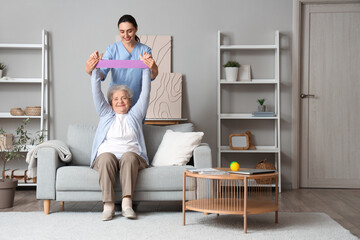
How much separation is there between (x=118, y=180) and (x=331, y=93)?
9.78 ft

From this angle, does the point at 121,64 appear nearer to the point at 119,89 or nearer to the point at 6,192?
the point at 119,89

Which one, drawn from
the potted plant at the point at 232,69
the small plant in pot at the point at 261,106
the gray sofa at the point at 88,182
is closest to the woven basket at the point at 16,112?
the gray sofa at the point at 88,182

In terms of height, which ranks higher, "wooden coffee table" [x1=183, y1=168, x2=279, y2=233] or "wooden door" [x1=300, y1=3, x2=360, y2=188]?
"wooden door" [x1=300, y1=3, x2=360, y2=188]

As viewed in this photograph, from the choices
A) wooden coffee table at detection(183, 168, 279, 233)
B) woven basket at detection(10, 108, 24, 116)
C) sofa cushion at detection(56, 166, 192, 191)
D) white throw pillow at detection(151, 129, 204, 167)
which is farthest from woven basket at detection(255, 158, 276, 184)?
woven basket at detection(10, 108, 24, 116)

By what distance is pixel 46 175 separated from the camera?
3.82 metres

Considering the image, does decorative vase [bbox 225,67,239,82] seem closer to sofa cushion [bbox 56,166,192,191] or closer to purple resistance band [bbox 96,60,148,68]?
purple resistance band [bbox 96,60,148,68]

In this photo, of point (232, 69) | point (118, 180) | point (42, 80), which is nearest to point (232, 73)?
point (232, 69)

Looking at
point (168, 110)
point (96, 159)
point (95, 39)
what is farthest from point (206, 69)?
point (96, 159)

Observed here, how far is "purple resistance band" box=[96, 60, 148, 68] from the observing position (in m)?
3.92

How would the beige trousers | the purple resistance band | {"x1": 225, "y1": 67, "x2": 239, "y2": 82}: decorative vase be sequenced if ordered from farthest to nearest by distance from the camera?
{"x1": 225, "y1": 67, "x2": 239, "y2": 82}: decorative vase
the purple resistance band
the beige trousers

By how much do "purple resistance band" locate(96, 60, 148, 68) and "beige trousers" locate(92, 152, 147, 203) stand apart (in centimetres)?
71

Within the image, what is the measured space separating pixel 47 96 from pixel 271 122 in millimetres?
2559

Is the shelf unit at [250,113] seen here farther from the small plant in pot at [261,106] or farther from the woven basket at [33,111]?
the woven basket at [33,111]

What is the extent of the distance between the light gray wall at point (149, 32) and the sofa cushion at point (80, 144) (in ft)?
4.27
